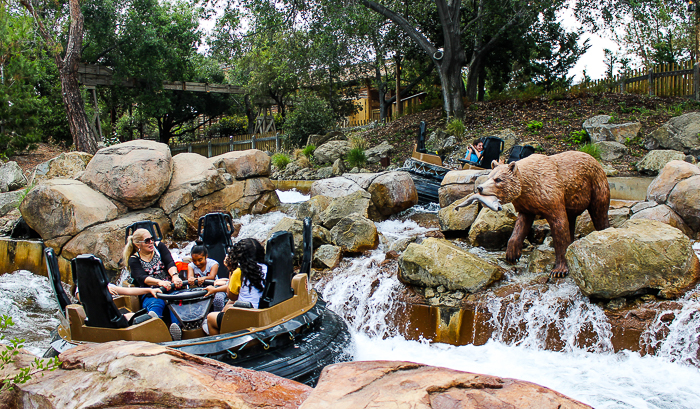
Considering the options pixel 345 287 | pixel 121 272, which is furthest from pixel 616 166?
pixel 121 272

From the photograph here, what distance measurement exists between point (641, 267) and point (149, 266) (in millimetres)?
4590

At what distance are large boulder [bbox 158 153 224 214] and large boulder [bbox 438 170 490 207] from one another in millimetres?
4781

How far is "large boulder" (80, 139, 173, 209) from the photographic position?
8883mm

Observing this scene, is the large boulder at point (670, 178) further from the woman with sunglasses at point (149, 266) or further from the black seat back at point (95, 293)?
the black seat back at point (95, 293)

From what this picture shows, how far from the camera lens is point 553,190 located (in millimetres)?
4859

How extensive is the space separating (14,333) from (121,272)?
1.88m

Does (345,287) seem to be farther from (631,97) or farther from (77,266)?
(631,97)

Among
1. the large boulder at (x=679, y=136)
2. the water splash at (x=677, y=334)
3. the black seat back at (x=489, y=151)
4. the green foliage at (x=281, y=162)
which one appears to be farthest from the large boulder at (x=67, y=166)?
the large boulder at (x=679, y=136)

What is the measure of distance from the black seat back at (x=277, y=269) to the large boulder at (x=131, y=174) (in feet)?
20.5

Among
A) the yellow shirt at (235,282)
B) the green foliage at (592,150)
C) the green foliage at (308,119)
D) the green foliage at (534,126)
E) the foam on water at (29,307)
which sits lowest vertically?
the foam on water at (29,307)

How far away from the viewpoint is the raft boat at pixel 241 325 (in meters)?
3.37

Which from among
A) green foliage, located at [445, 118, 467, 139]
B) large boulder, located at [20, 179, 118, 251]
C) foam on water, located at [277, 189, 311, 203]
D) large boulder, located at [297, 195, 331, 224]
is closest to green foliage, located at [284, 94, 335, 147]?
foam on water, located at [277, 189, 311, 203]

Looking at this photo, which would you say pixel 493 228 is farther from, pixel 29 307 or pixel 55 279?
pixel 29 307

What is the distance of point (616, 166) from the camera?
1112 cm
